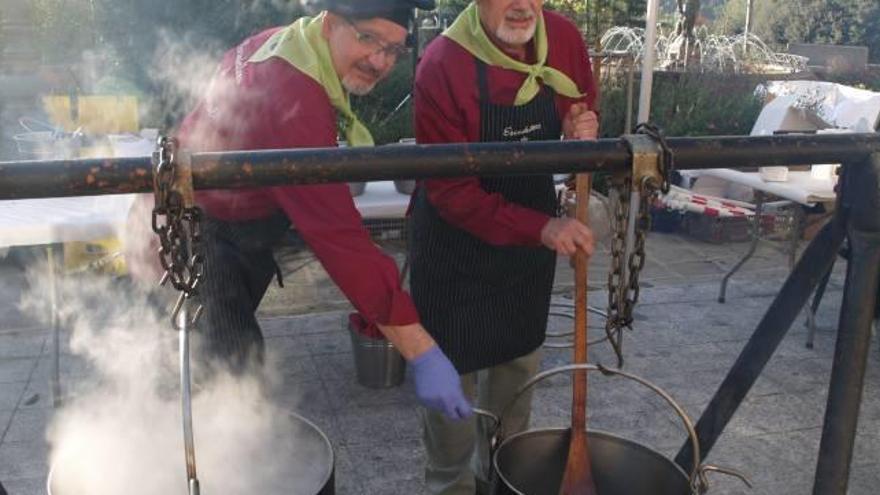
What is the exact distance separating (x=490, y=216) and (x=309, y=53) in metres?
0.66

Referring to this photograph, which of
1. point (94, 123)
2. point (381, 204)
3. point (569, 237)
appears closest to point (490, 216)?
point (569, 237)

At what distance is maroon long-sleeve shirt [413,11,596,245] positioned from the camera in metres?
2.23

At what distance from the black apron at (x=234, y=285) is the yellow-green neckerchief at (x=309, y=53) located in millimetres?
453

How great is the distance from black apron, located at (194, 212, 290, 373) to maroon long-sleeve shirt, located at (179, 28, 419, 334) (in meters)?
0.28

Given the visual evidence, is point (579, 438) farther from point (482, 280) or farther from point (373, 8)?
point (373, 8)

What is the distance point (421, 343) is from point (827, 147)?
869 millimetres

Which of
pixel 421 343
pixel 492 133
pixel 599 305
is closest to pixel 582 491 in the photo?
pixel 421 343

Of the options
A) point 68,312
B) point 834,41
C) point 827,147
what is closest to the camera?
point 827,147

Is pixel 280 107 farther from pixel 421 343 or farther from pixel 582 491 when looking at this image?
pixel 582 491

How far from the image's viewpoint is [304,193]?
174 cm

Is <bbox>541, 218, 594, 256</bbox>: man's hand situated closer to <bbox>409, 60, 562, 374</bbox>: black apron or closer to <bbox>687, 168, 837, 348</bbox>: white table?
<bbox>409, 60, 562, 374</bbox>: black apron

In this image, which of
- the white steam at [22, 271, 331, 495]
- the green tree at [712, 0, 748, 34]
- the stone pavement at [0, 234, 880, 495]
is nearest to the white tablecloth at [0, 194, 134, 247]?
the stone pavement at [0, 234, 880, 495]

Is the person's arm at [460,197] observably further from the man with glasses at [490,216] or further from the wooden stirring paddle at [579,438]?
the wooden stirring paddle at [579,438]

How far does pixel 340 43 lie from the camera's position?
6.37 feet
